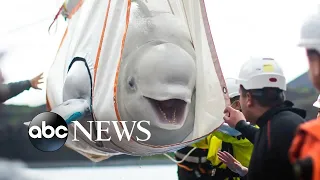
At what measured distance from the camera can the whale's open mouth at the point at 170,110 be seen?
163 centimetres

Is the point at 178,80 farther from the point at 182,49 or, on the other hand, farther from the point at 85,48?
the point at 85,48

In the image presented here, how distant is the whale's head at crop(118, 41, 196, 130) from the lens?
1.58 m

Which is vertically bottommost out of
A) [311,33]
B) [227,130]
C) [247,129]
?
[227,130]

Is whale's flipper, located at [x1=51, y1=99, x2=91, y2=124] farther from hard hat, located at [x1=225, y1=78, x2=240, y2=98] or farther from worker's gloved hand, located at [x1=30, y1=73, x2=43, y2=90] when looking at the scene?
hard hat, located at [x1=225, y1=78, x2=240, y2=98]

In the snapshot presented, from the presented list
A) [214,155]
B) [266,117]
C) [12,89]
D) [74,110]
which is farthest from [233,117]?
[12,89]

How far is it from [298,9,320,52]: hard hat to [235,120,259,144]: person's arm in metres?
0.57

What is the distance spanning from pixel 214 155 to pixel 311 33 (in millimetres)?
1254

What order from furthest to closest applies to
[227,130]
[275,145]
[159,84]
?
[227,130] → [159,84] → [275,145]

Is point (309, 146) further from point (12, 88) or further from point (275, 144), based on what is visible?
point (12, 88)

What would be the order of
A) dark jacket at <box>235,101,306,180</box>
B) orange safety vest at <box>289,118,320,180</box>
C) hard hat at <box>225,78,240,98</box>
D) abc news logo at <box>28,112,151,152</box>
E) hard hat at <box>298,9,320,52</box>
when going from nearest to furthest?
orange safety vest at <box>289,118,320,180</box> < hard hat at <box>298,9,320,52</box> < dark jacket at <box>235,101,306,180</box> < abc news logo at <box>28,112,151,152</box> < hard hat at <box>225,78,240,98</box>

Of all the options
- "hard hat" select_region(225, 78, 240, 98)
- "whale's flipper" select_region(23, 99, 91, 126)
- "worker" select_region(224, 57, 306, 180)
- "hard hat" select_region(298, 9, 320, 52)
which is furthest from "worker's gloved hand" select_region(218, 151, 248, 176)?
"hard hat" select_region(298, 9, 320, 52)

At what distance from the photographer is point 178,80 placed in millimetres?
1591

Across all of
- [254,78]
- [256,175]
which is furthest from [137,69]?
[256,175]

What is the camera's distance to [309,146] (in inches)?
30.4
